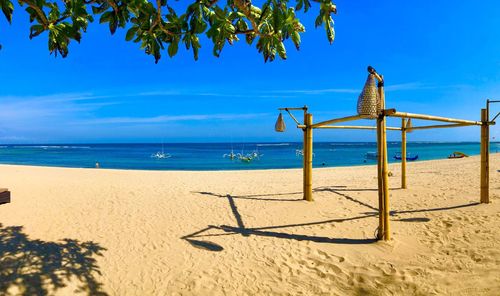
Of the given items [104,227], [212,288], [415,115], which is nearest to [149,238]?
[104,227]

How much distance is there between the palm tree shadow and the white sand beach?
0.01 metres

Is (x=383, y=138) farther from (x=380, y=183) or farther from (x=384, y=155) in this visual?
(x=380, y=183)

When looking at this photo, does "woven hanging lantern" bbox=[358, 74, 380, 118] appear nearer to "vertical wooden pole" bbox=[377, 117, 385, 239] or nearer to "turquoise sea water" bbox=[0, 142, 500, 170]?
"vertical wooden pole" bbox=[377, 117, 385, 239]

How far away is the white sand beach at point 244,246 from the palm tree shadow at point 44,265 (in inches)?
0.5

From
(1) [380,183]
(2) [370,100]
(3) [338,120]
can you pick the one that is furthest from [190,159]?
(2) [370,100]

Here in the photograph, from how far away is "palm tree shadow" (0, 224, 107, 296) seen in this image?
3.89 meters

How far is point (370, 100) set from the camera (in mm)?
5043

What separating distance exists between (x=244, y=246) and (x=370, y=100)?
3236 mm

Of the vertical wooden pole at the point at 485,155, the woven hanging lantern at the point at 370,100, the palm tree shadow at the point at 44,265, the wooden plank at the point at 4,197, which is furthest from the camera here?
the vertical wooden pole at the point at 485,155

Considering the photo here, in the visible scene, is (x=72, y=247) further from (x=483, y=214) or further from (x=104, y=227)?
(x=483, y=214)

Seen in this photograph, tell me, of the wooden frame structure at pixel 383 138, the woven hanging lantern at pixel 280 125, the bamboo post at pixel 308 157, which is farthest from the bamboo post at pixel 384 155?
the woven hanging lantern at pixel 280 125

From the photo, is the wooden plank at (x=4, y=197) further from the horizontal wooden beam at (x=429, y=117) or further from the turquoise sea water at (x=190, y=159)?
the turquoise sea water at (x=190, y=159)

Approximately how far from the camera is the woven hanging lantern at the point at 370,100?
504 cm

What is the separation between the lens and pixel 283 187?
1071 centimetres
